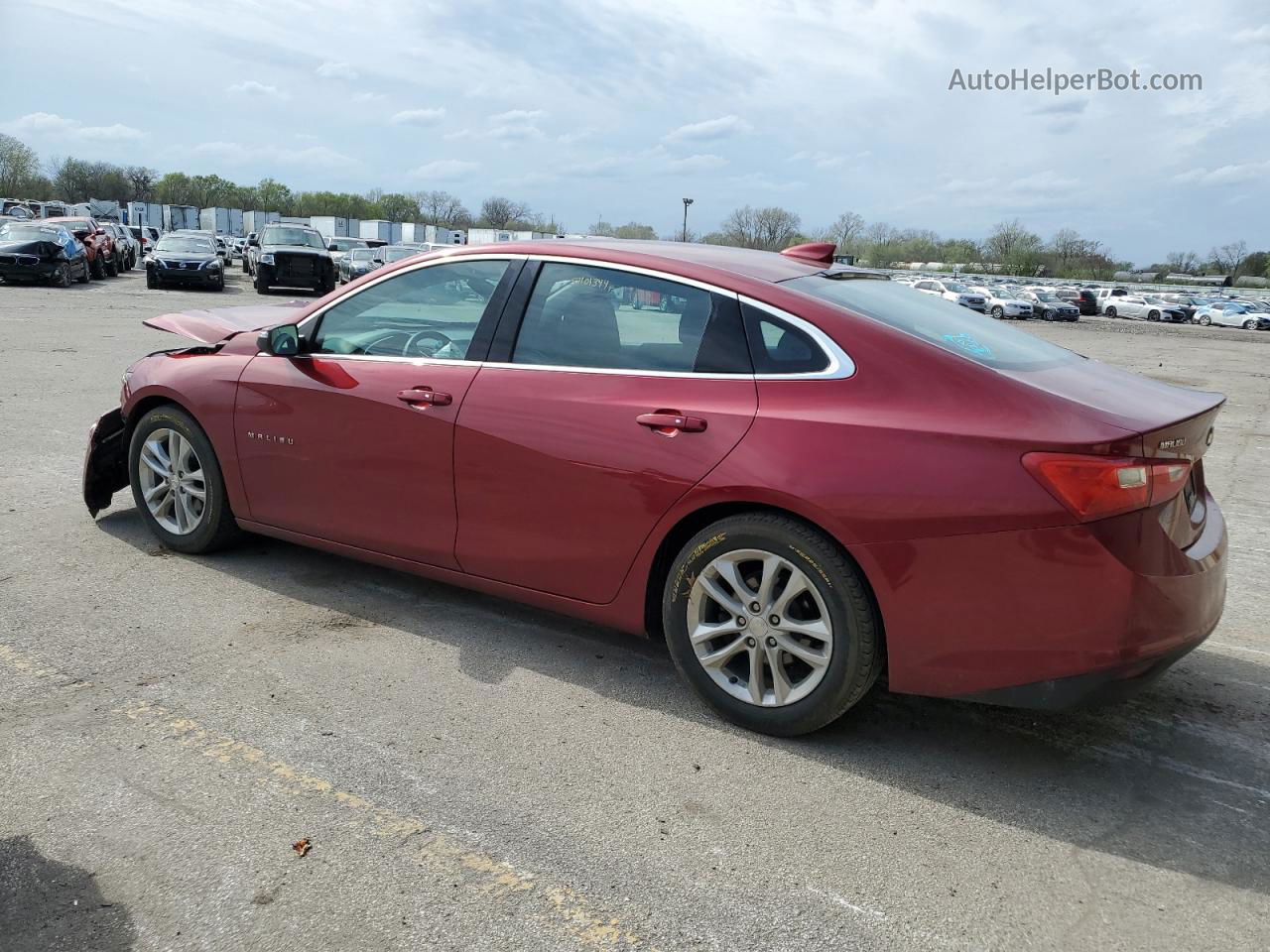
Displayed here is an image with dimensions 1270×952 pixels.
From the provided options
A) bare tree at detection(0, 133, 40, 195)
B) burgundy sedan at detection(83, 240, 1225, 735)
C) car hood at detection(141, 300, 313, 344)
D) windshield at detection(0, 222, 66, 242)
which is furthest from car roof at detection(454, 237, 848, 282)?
bare tree at detection(0, 133, 40, 195)

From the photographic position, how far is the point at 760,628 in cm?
331

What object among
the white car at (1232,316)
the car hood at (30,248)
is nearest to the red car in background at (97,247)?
the car hood at (30,248)

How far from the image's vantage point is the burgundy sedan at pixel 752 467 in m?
2.91

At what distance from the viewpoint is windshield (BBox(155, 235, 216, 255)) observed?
91.2ft

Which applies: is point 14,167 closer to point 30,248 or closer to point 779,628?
point 30,248

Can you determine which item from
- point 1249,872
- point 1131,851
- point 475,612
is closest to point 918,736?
point 1131,851

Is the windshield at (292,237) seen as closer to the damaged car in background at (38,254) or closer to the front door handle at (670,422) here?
the damaged car in background at (38,254)

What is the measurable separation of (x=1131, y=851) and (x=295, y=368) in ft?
12.0

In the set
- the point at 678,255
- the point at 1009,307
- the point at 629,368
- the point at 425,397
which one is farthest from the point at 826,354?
the point at 1009,307

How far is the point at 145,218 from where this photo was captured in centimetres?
8250

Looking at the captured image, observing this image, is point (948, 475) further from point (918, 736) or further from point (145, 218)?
point (145, 218)

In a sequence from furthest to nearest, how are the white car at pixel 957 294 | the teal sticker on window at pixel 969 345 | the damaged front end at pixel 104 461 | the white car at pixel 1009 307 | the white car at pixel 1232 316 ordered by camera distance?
the white car at pixel 1232 316
the white car at pixel 1009 307
the white car at pixel 957 294
the damaged front end at pixel 104 461
the teal sticker on window at pixel 969 345

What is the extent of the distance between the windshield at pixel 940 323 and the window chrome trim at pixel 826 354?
0.18m

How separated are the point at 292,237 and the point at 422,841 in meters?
28.0
